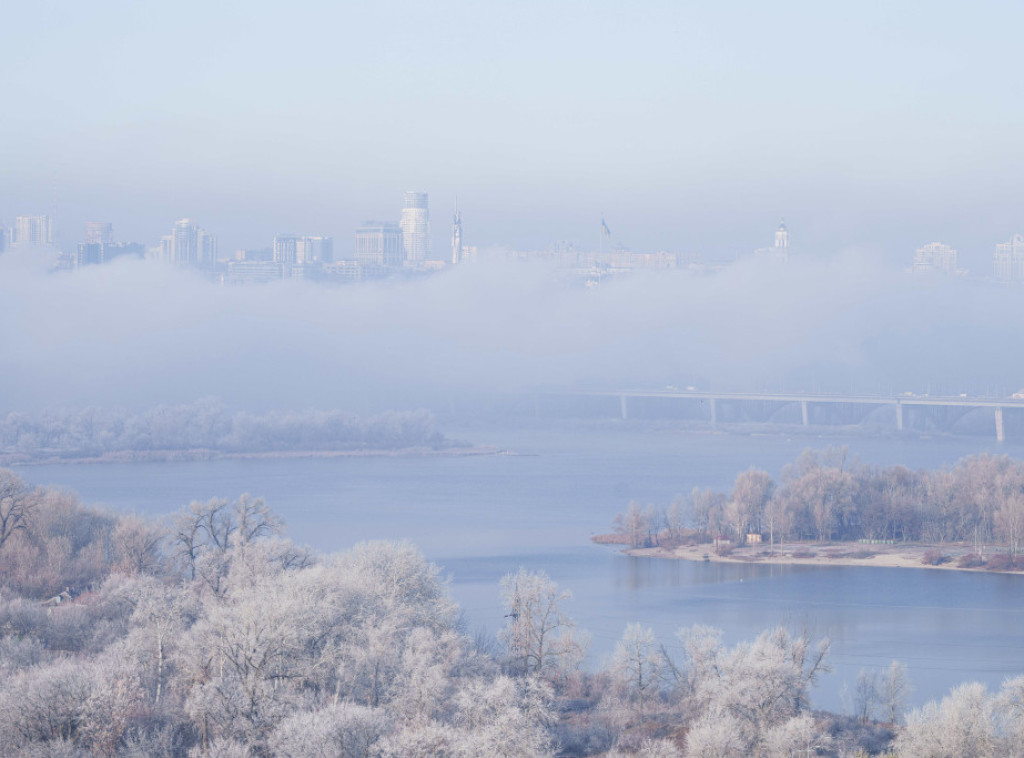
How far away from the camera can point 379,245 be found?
72750 mm

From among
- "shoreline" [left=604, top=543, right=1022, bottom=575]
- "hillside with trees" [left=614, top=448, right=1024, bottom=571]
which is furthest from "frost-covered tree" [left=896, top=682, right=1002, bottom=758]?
"hillside with trees" [left=614, top=448, right=1024, bottom=571]

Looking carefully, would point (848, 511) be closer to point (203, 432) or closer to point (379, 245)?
point (203, 432)

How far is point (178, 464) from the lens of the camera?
1064 inches

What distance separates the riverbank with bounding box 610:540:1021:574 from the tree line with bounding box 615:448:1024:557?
332 mm

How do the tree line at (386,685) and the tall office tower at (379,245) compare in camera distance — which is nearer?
the tree line at (386,685)

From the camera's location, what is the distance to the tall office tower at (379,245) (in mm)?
72750

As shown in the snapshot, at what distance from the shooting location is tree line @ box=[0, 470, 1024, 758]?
5746 mm

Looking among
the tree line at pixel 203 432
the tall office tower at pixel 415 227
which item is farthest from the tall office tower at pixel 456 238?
the tree line at pixel 203 432

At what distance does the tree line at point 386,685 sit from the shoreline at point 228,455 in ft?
58.3

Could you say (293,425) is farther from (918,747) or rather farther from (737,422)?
(918,747)

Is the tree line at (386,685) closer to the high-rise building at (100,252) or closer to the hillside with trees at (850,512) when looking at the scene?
the hillside with trees at (850,512)

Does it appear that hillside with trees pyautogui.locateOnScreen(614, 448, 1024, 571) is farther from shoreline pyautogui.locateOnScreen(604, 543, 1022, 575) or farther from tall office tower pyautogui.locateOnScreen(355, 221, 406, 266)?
tall office tower pyautogui.locateOnScreen(355, 221, 406, 266)

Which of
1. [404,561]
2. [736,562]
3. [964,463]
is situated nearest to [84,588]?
[404,561]

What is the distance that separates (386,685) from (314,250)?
65.3 meters
